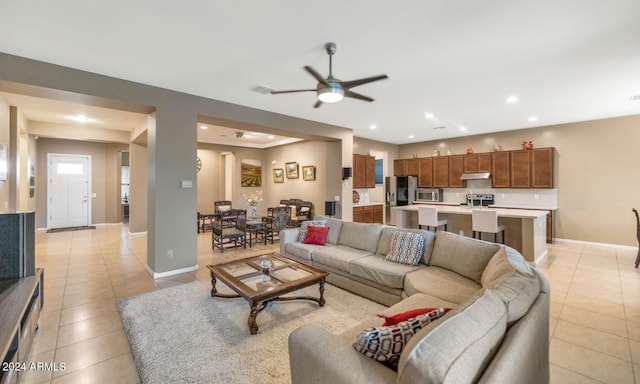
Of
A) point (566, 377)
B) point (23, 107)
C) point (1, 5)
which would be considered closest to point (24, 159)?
point (23, 107)

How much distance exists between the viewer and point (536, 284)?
1.70 meters

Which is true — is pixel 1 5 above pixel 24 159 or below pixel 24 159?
above

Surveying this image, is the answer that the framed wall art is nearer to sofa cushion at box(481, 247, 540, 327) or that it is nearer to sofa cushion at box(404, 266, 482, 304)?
sofa cushion at box(404, 266, 482, 304)

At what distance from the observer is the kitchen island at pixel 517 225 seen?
4773 mm

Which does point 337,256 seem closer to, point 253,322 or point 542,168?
point 253,322

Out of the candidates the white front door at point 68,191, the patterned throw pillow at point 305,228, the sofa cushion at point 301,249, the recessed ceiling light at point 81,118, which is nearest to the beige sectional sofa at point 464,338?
the sofa cushion at point 301,249

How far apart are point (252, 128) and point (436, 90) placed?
3.41 meters

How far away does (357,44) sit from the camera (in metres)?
2.90

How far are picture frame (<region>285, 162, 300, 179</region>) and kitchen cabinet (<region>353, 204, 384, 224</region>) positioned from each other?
7.24 feet

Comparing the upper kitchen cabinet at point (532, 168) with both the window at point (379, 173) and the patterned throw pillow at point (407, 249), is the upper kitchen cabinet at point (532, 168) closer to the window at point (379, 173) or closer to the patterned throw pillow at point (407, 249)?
the window at point (379, 173)

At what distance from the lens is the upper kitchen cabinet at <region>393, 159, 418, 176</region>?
903cm

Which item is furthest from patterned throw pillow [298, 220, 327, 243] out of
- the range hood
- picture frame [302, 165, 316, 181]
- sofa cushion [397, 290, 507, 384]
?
the range hood

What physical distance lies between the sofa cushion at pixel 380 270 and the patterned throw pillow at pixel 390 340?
1633mm

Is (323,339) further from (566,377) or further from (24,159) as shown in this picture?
(24,159)
